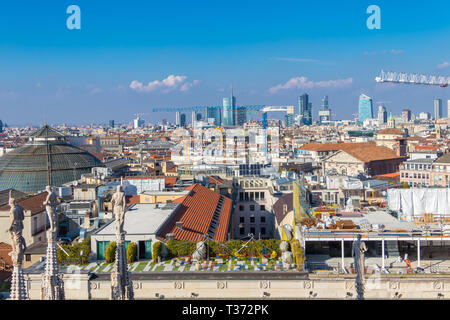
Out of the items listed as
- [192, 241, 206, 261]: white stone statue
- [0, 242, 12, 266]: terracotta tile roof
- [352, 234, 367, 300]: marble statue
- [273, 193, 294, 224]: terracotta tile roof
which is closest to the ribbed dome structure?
[0, 242, 12, 266]: terracotta tile roof

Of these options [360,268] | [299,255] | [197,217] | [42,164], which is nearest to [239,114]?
[42,164]

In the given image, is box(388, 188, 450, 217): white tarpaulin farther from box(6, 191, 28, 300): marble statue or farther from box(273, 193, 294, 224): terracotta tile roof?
box(6, 191, 28, 300): marble statue

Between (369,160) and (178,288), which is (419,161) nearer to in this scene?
(369,160)

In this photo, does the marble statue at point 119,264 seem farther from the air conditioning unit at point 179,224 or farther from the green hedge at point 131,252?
the air conditioning unit at point 179,224

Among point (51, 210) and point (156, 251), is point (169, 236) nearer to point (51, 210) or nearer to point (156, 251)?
point (156, 251)

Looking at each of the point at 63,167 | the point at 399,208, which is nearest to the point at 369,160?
the point at 63,167

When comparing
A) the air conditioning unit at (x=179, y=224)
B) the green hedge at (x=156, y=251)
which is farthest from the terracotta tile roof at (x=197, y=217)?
the green hedge at (x=156, y=251)
